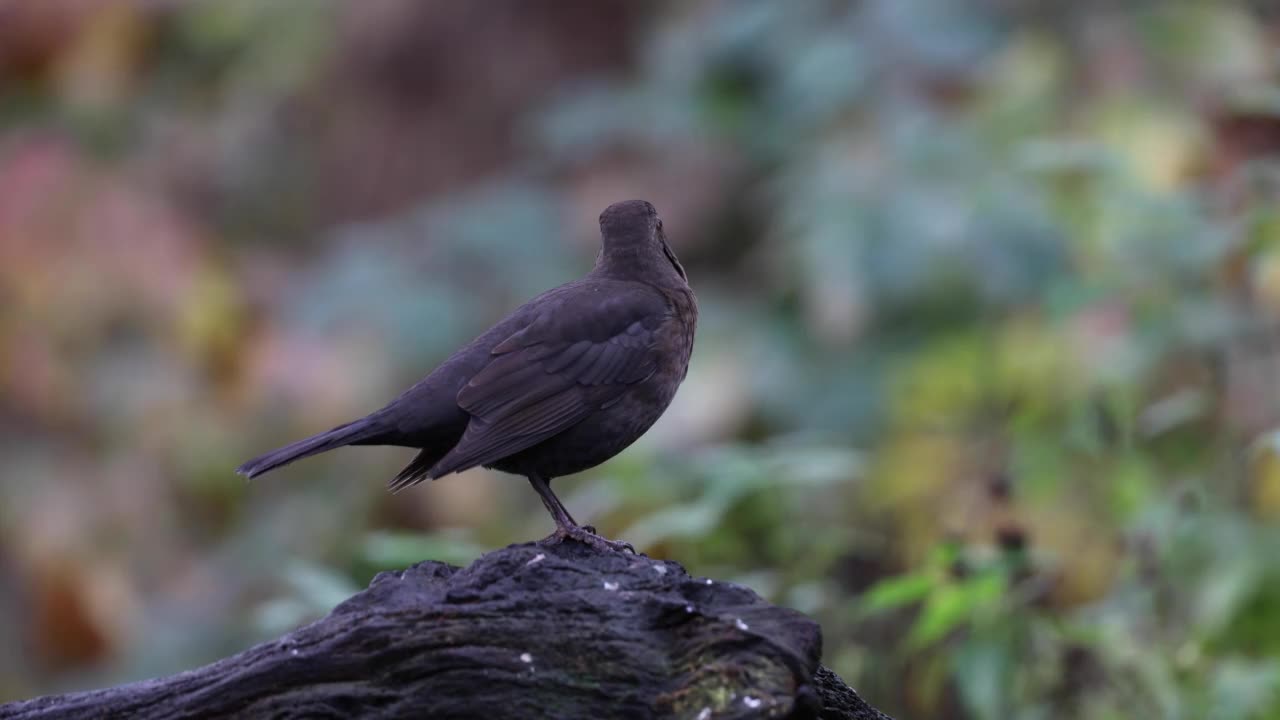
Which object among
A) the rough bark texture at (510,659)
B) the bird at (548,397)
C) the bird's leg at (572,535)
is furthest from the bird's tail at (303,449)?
the rough bark texture at (510,659)

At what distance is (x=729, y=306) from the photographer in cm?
770

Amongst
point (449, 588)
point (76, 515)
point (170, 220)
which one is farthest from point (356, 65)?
point (449, 588)

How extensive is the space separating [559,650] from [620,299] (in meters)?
1.37

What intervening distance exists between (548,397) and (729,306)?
359 cm

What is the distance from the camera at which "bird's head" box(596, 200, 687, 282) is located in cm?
460

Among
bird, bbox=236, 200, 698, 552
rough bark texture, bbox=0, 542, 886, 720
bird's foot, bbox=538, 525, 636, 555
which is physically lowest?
rough bark texture, bbox=0, 542, 886, 720

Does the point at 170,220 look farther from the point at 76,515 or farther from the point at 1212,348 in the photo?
the point at 1212,348

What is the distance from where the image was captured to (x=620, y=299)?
14.4ft

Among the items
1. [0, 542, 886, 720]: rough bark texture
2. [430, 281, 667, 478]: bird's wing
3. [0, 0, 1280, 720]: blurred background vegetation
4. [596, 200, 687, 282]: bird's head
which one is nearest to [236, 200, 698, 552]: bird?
[430, 281, 667, 478]: bird's wing

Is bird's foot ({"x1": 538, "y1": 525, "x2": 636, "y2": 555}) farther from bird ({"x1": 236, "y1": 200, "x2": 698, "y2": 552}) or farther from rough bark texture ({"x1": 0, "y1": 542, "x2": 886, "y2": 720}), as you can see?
rough bark texture ({"x1": 0, "y1": 542, "x2": 886, "y2": 720})

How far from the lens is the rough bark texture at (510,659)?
10.3 feet

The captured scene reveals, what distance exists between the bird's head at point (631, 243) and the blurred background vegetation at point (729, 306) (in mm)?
659

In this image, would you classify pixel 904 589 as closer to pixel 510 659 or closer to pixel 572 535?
pixel 572 535

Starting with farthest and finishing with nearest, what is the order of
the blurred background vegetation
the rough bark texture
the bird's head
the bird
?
the blurred background vegetation
the bird's head
the bird
the rough bark texture
